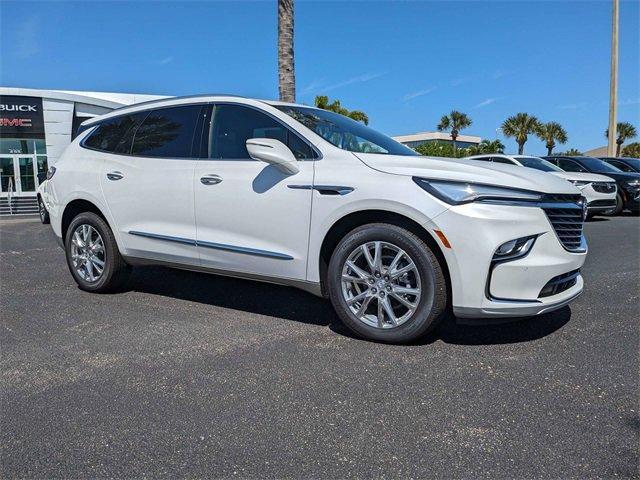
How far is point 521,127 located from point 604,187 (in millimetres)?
47544

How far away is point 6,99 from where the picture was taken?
25.0m

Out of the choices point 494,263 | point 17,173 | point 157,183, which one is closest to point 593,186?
point 494,263

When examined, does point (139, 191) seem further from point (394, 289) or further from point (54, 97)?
point (54, 97)

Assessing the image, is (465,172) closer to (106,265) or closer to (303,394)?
(303,394)

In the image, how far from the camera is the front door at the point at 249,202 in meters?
3.79

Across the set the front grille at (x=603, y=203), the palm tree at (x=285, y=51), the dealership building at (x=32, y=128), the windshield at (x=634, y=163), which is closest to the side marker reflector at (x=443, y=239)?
the palm tree at (x=285, y=51)

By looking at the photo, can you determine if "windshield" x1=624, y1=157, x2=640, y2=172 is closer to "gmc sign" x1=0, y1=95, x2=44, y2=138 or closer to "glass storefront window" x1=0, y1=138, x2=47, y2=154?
"gmc sign" x1=0, y1=95, x2=44, y2=138

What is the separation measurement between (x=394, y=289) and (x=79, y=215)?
11.0 ft

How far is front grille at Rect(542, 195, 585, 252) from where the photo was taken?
3.37m

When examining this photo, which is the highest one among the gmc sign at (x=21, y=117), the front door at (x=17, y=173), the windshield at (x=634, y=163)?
the gmc sign at (x=21, y=117)

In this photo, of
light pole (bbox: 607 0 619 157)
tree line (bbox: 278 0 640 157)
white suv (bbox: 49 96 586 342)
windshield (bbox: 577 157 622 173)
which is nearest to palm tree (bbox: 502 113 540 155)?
tree line (bbox: 278 0 640 157)

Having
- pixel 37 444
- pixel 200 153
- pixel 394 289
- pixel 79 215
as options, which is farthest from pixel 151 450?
pixel 79 215

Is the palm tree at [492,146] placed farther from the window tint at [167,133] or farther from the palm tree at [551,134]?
the window tint at [167,133]

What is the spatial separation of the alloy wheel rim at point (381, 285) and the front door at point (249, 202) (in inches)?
16.2
